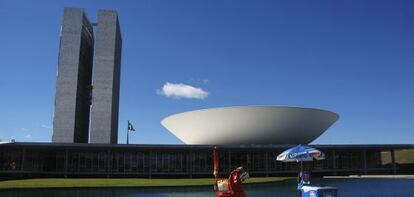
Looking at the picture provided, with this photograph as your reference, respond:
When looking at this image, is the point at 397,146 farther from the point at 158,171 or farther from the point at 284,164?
the point at 158,171

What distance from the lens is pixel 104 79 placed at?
68.5 meters

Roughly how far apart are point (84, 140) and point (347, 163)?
128 feet

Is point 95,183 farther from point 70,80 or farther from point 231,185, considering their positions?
point 70,80

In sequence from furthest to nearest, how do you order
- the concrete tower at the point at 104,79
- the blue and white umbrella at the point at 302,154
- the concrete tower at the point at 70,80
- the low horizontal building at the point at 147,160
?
the concrete tower at the point at 104,79
the concrete tower at the point at 70,80
the low horizontal building at the point at 147,160
the blue and white umbrella at the point at 302,154

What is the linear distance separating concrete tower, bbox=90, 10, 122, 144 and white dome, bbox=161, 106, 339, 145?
17177 millimetres

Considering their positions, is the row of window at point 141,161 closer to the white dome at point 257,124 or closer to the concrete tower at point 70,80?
the white dome at point 257,124

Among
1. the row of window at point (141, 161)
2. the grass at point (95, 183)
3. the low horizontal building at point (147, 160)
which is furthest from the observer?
the row of window at point (141, 161)

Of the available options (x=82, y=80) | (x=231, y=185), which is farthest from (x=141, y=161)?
(x=231, y=185)

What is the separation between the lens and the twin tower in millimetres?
64938

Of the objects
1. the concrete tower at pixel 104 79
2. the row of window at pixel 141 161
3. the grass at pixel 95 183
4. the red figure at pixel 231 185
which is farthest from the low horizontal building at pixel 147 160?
the red figure at pixel 231 185

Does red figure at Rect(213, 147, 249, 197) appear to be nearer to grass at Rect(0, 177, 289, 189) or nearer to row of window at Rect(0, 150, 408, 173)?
grass at Rect(0, 177, 289, 189)

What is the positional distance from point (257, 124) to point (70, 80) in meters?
28.6

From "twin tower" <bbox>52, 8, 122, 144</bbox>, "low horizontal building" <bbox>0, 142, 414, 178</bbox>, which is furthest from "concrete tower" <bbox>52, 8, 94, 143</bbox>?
"low horizontal building" <bbox>0, 142, 414, 178</bbox>

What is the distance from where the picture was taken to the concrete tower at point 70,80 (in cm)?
6438
